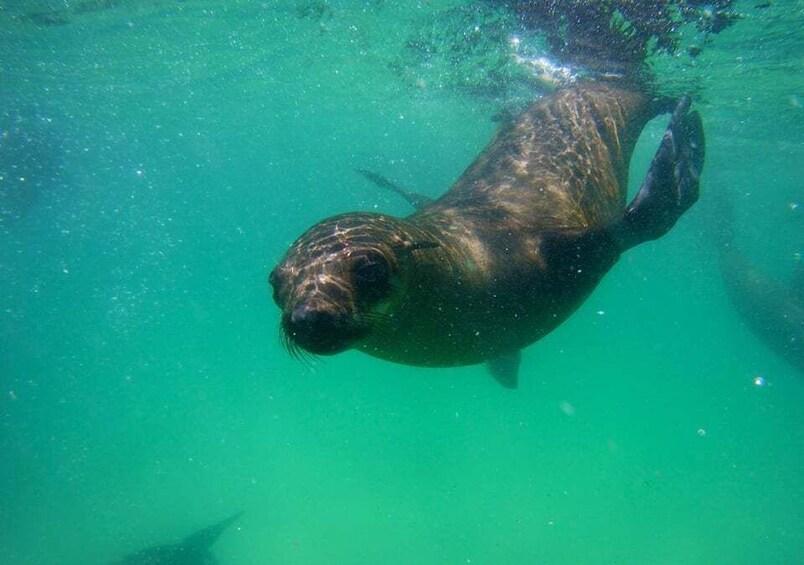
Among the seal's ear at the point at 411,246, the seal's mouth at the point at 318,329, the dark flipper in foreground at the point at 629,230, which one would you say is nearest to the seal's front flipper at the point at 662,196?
the dark flipper in foreground at the point at 629,230

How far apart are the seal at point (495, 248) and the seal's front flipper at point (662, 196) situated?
0.04 ft

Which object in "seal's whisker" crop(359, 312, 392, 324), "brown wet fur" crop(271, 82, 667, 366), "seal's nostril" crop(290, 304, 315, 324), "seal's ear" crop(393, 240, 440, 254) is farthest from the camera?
"seal's ear" crop(393, 240, 440, 254)

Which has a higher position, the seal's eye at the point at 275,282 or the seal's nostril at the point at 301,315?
the seal's nostril at the point at 301,315

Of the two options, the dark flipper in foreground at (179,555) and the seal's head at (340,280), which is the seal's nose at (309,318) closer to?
the seal's head at (340,280)

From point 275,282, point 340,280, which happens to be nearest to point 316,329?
point 340,280

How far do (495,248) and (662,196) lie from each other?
1396mm

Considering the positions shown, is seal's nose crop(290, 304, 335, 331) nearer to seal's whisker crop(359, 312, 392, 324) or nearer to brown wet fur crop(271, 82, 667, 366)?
brown wet fur crop(271, 82, 667, 366)

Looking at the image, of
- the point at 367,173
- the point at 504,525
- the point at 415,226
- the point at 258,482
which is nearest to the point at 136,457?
the point at 258,482

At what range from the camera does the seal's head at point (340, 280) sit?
2.20 meters

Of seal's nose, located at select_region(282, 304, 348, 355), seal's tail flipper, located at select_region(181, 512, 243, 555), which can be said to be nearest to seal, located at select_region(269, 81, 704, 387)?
seal's nose, located at select_region(282, 304, 348, 355)

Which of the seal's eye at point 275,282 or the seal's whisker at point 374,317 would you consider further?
the seal's eye at point 275,282

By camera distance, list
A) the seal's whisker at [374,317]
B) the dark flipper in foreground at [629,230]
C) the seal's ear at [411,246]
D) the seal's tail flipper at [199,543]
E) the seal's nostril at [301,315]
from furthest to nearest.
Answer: the seal's tail flipper at [199,543] → the dark flipper in foreground at [629,230] → the seal's ear at [411,246] → the seal's whisker at [374,317] → the seal's nostril at [301,315]

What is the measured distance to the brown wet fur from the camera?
2549 mm

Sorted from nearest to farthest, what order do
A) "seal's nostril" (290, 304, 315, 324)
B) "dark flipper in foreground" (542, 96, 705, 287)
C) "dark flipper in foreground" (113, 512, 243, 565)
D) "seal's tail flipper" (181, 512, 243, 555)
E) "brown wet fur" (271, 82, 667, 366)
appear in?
"seal's nostril" (290, 304, 315, 324) < "brown wet fur" (271, 82, 667, 366) < "dark flipper in foreground" (542, 96, 705, 287) < "dark flipper in foreground" (113, 512, 243, 565) < "seal's tail flipper" (181, 512, 243, 555)
